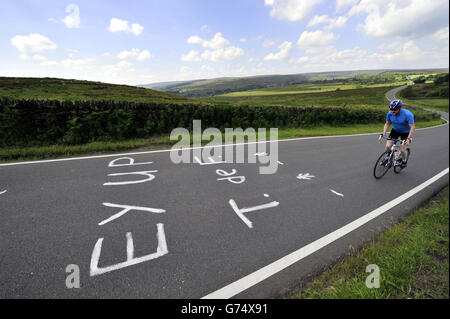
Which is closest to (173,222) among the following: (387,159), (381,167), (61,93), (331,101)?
(381,167)

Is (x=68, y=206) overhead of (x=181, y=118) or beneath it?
beneath

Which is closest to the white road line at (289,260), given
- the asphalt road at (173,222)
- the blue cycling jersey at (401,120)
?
the asphalt road at (173,222)

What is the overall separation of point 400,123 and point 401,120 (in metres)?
0.13

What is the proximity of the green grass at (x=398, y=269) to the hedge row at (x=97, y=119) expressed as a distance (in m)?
9.08

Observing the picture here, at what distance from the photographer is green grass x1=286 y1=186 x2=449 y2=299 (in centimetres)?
225

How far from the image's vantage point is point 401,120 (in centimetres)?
556

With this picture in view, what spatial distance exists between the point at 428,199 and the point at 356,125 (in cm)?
1555

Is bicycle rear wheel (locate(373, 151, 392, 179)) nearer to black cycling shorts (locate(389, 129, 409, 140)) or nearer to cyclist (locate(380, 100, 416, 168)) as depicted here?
cyclist (locate(380, 100, 416, 168))

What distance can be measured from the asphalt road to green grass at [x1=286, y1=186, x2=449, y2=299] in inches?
9.3

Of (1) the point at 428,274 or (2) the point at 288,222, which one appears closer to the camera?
(1) the point at 428,274
